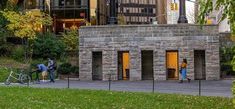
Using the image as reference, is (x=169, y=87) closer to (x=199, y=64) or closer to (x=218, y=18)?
(x=199, y=64)

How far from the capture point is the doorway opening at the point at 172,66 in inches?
1591

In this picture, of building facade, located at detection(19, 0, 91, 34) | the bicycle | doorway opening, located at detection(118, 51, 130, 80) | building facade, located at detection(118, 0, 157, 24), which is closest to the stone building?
doorway opening, located at detection(118, 51, 130, 80)

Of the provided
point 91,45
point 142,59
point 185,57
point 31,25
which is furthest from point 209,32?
point 31,25

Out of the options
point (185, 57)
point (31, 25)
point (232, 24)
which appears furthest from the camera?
point (31, 25)

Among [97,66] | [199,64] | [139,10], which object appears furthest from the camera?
[139,10]

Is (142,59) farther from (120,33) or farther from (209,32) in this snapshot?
(209,32)

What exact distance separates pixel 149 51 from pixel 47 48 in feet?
42.6

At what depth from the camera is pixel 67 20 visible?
67625 millimetres

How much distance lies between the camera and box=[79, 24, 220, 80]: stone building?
3981 centimetres

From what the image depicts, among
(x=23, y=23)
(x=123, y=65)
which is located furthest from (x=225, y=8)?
(x=23, y=23)

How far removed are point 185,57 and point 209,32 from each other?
2.65 metres

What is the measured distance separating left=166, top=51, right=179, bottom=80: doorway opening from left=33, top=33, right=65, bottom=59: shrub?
13246 millimetres

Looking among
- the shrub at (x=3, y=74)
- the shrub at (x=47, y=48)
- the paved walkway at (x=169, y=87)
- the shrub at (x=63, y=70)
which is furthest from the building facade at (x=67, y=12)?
the paved walkway at (x=169, y=87)

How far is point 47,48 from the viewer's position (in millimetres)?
49969
